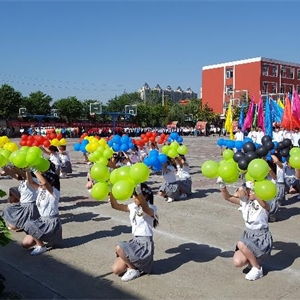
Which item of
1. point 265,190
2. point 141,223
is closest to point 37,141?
point 141,223

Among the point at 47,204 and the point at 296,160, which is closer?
the point at 296,160

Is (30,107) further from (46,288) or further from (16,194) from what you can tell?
(46,288)

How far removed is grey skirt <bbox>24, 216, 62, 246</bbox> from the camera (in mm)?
6312

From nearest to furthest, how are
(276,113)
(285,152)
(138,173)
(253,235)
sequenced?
(138,173) < (253,235) < (285,152) < (276,113)

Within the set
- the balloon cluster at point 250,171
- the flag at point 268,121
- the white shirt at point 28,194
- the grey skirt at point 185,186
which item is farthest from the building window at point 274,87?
the white shirt at point 28,194

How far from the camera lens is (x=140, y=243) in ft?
17.7

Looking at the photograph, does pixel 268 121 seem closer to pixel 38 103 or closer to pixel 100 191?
pixel 100 191

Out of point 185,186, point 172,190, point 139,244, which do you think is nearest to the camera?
point 139,244

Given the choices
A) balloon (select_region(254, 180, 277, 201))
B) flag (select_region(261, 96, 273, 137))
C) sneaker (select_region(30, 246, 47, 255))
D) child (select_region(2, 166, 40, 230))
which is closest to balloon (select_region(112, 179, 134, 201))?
balloon (select_region(254, 180, 277, 201))

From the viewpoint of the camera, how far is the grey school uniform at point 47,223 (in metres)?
6.33

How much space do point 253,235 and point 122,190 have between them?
6.49 ft

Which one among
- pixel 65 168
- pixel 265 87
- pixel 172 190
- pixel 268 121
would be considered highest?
pixel 265 87

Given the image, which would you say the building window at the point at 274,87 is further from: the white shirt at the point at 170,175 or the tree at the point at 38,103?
the white shirt at the point at 170,175

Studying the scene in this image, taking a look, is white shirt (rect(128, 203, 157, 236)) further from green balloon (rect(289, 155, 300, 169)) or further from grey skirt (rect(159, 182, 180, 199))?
grey skirt (rect(159, 182, 180, 199))
